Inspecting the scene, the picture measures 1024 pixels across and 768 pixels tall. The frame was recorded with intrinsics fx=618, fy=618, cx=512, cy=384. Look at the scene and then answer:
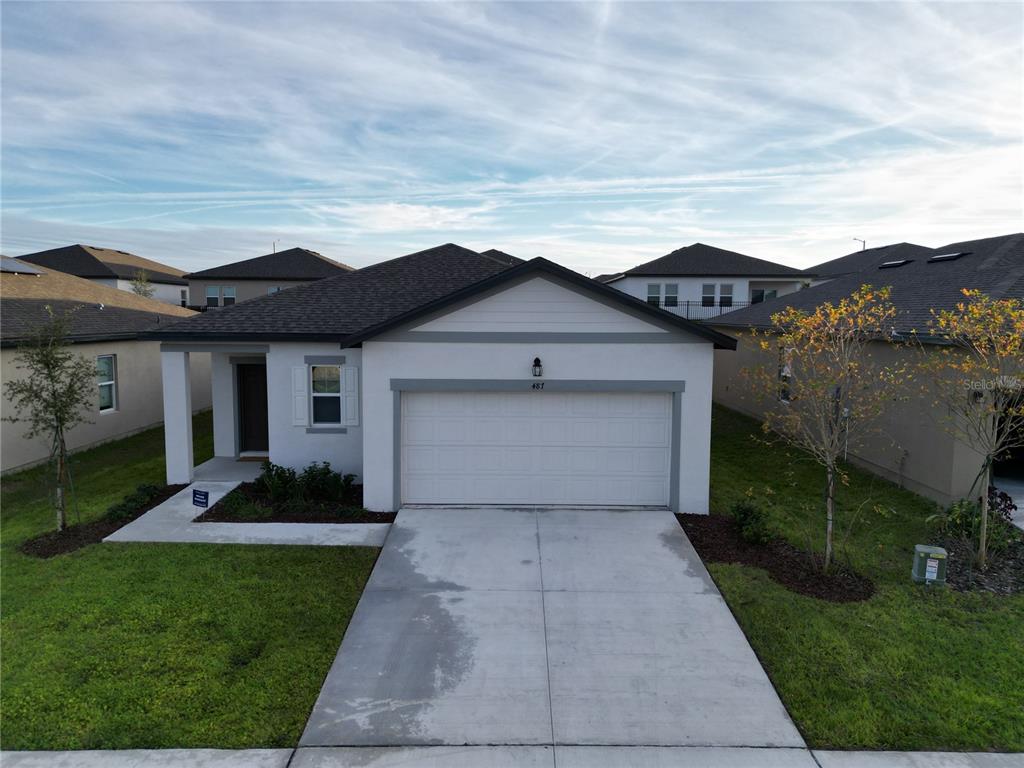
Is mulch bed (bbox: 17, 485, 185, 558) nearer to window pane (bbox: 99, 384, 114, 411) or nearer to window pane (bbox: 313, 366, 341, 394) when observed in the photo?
window pane (bbox: 313, 366, 341, 394)

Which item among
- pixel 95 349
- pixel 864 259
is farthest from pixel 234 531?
pixel 864 259

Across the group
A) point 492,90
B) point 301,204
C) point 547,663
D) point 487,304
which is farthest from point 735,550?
point 301,204

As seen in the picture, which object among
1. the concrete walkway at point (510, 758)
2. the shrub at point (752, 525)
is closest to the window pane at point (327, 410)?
the shrub at point (752, 525)

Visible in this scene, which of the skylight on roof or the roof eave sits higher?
the skylight on roof

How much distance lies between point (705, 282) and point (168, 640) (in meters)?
35.2

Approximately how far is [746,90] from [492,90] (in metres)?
5.87

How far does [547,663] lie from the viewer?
611 cm

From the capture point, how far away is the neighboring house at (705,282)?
36719 millimetres

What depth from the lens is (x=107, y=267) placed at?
42.3m

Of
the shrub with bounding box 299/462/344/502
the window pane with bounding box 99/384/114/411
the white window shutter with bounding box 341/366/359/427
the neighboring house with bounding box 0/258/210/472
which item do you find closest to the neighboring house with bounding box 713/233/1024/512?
the white window shutter with bounding box 341/366/359/427

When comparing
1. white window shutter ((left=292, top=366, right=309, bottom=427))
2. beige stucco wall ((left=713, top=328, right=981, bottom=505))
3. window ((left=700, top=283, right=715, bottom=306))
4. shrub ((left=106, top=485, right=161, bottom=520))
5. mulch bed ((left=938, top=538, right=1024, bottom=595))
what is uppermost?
window ((left=700, top=283, right=715, bottom=306))

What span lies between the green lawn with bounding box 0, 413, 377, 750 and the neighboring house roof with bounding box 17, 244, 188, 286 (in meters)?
39.2

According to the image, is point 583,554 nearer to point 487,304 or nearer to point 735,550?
point 735,550

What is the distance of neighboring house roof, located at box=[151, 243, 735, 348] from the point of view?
10.0 meters
